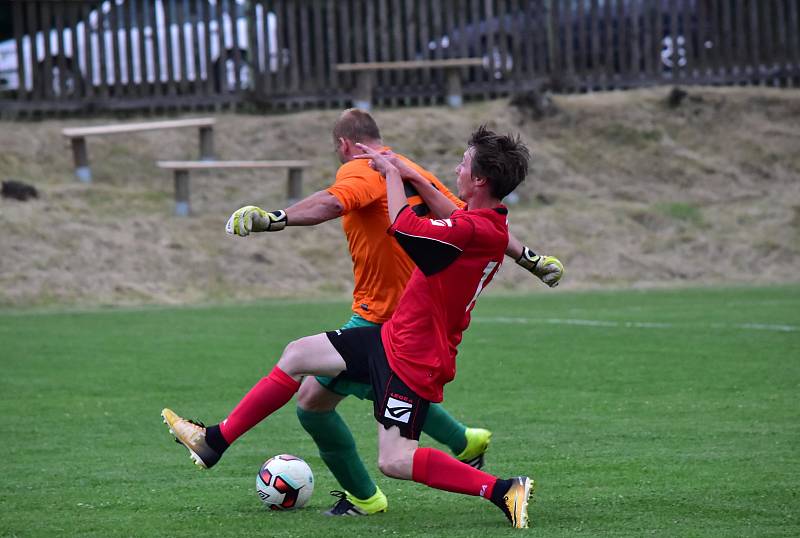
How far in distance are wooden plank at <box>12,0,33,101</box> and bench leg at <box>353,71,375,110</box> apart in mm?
5798

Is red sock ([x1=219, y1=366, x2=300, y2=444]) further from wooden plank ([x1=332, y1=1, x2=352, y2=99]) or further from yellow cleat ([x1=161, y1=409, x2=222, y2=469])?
wooden plank ([x1=332, y1=1, x2=352, y2=99])

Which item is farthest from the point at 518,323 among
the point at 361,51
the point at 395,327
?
the point at 361,51

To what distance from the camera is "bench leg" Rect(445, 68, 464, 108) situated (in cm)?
2267

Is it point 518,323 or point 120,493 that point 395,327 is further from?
point 518,323

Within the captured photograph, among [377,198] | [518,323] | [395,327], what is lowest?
[518,323]

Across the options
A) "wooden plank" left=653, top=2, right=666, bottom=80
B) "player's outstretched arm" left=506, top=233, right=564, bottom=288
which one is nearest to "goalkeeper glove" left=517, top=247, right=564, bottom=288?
"player's outstretched arm" left=506, top=233, right=564, bottom=288

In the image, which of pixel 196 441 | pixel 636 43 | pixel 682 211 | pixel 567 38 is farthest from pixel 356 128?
pixel 636 43

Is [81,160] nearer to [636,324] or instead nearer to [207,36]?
[207,36]

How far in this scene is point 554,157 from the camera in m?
22.3

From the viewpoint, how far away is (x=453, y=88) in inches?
896

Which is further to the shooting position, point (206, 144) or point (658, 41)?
point (658, 41)

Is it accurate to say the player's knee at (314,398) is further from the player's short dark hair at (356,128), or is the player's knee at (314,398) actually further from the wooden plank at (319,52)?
the wooden plank at (319,52)

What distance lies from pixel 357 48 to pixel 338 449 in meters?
17.5

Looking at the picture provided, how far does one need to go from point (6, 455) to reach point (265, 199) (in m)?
13.3
